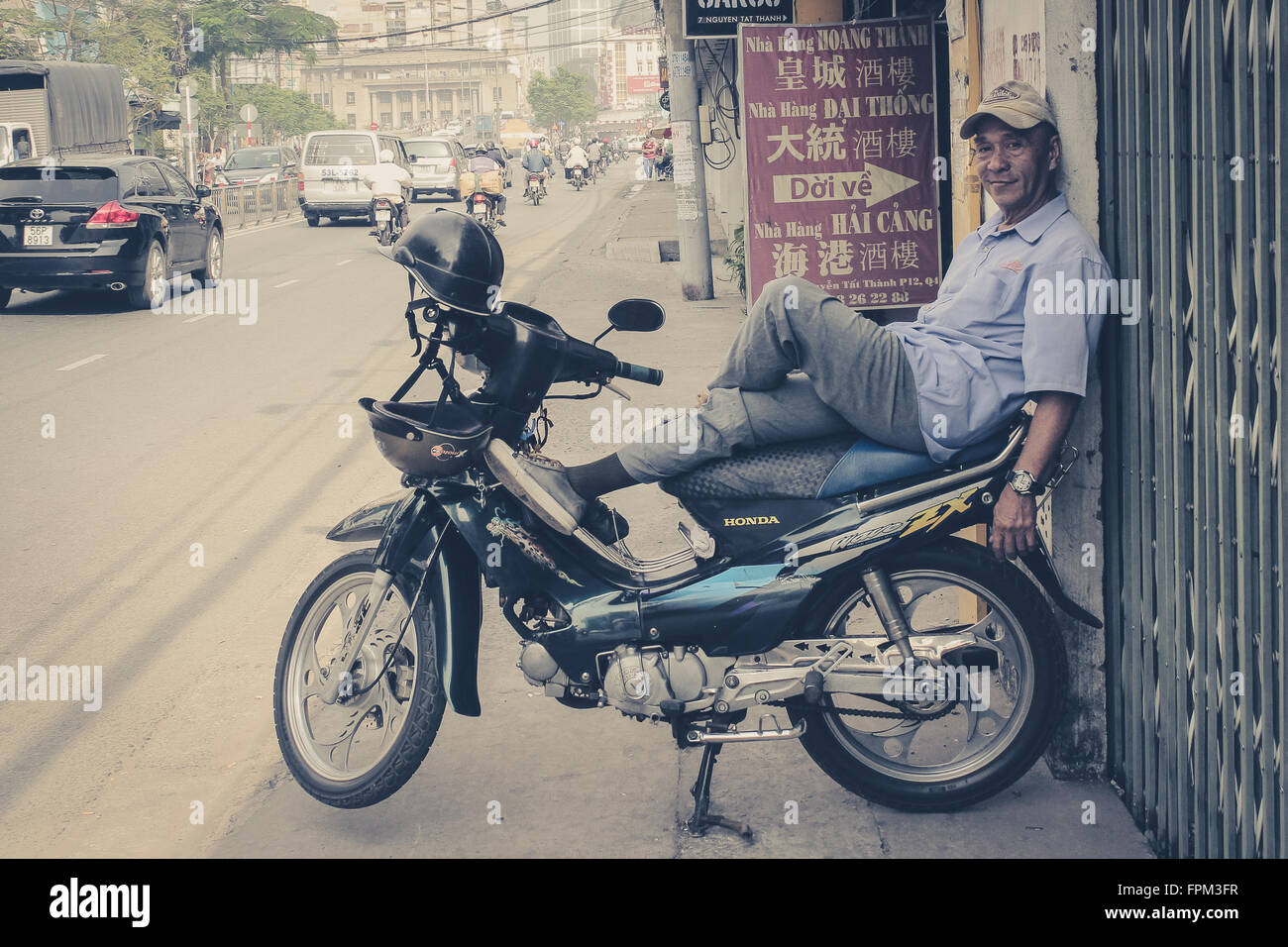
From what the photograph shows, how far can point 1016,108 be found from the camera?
366 cm

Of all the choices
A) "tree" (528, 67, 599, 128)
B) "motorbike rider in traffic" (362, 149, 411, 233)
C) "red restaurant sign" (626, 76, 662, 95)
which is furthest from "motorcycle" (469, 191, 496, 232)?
"red restaurant sign" (626, 76, 662, 95)

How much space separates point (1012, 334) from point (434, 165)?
31623 mm

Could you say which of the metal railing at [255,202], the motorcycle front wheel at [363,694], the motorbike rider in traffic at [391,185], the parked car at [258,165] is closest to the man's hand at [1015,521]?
the motorcycle front wheel at [363,694]

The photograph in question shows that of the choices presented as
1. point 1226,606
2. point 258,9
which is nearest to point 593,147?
point 258,9

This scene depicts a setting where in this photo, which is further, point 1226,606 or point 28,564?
point 28,564

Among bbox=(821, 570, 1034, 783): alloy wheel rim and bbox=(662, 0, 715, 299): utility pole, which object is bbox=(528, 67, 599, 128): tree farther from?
bbox=(821, 570, 1034, 783): alloy wheel rim

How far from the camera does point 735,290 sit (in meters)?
16.5

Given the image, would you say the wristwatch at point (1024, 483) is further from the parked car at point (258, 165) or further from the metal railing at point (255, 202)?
the parked car at point (258, 165)

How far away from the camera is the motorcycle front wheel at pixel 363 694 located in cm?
381

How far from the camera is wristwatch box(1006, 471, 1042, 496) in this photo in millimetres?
3518

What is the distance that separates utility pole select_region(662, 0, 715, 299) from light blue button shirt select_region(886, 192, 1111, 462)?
11.4m

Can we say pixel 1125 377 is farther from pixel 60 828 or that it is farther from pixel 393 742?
pixel 60 828

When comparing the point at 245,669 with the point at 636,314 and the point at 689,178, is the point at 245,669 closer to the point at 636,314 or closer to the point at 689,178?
the point at 636,314
